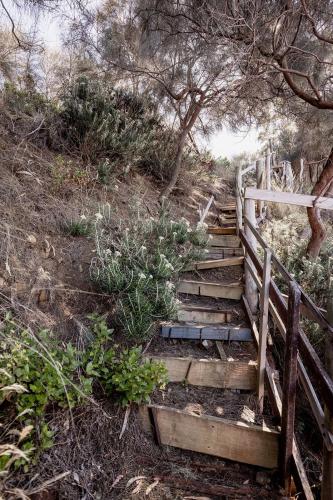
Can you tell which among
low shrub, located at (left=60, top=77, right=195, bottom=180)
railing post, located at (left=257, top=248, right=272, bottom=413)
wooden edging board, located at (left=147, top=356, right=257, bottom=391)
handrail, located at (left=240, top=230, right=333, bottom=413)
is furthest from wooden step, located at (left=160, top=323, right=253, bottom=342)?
low shrub, located at (left=60, top=77, right=195, bottom=180)

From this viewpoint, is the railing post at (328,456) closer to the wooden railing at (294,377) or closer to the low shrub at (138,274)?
the wooden railing at (294,377)

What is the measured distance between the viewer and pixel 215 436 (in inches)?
108

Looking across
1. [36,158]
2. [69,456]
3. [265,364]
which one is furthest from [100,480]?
[36,158]

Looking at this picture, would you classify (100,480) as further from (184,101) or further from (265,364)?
(184,101)

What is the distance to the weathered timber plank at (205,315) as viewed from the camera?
400 centimetres

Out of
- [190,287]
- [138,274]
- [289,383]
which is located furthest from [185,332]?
[289,383]

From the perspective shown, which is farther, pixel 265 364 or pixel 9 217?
pixel 9 217

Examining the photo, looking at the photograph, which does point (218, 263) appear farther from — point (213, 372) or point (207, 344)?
point (213, 372)

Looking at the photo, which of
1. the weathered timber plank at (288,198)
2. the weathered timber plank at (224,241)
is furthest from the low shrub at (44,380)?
the weathered timber plank at (224,241)

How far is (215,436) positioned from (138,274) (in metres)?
1.59

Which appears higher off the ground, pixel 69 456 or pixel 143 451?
pixel 69 456

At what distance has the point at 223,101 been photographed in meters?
5.91

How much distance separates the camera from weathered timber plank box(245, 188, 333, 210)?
4602 millimetres

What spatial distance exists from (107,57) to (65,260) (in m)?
4.30
